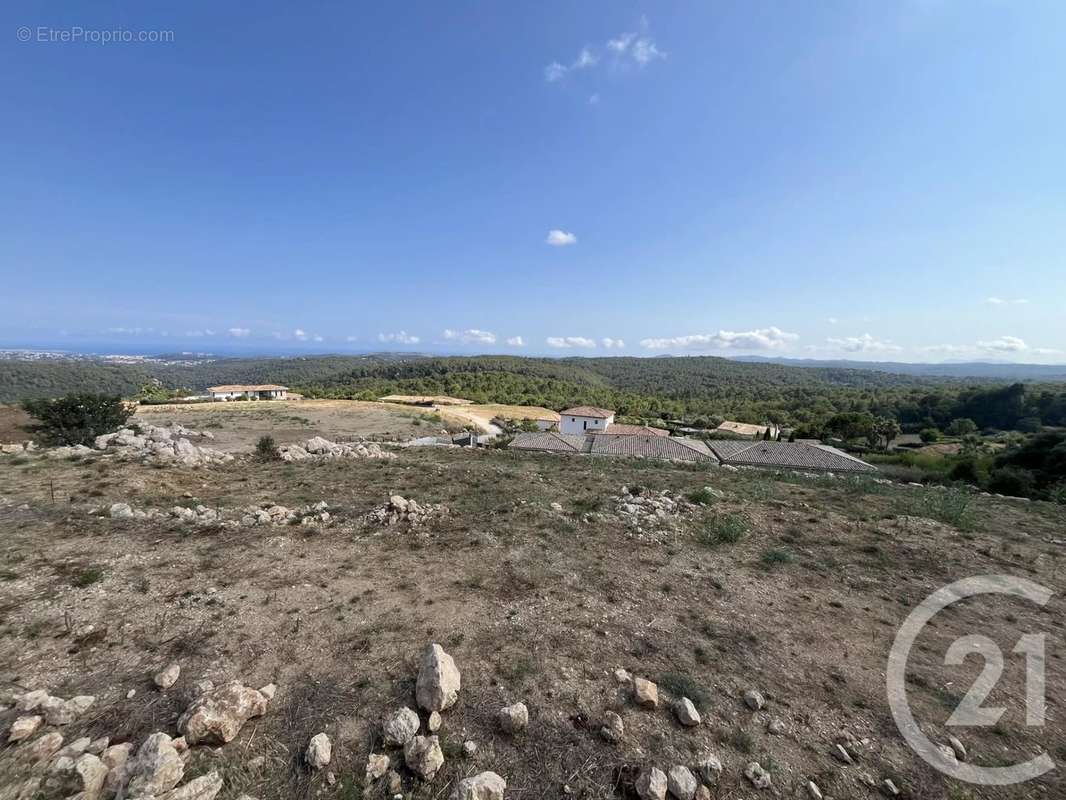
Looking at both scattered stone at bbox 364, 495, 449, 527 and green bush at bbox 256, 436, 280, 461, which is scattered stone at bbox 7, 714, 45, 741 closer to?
scattered stone at bbox 364, 495, 449, 527

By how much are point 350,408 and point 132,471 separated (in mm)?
44983

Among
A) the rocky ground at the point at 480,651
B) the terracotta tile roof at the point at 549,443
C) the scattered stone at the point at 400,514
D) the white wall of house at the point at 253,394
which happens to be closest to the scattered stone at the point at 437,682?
the rocky ground at the point at 480,651

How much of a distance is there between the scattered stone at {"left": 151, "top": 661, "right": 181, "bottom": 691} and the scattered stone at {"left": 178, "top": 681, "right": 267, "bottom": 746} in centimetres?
51

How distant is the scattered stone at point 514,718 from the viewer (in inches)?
152

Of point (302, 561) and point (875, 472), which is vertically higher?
point (302, 561)

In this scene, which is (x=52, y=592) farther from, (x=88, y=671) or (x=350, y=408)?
(x=350, y=408)

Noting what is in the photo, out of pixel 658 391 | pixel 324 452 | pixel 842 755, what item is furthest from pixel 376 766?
pixel 658 391

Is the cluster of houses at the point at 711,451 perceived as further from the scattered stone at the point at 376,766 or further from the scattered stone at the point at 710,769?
the scattered stone at the point at 376,766

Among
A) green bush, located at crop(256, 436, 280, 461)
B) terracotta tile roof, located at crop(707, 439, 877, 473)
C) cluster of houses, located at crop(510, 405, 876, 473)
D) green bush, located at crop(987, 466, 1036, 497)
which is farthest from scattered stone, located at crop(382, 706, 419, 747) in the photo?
terracotta tile roof, located at crop(707, 439, 877, 473)

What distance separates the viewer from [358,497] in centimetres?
1139

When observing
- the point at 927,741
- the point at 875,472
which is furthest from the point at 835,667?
the point at 875,472

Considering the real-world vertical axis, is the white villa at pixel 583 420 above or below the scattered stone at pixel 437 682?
below

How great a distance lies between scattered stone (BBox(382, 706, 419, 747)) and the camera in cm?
369

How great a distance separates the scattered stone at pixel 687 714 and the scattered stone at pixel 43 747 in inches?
217
